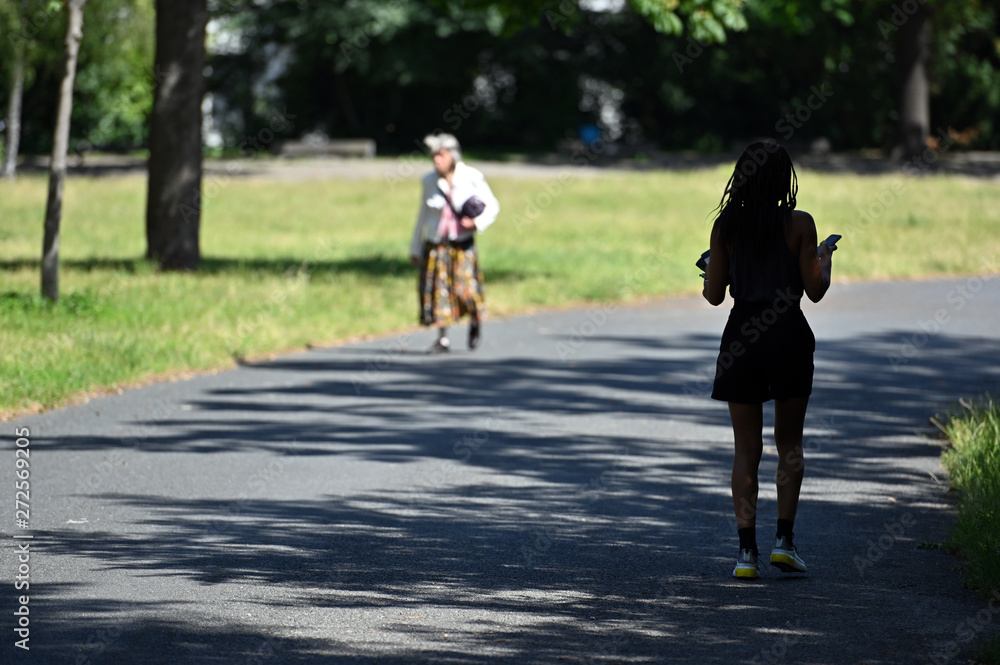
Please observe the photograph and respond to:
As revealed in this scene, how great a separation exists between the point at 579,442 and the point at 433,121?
40.3 metres

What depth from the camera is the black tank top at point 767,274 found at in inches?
218

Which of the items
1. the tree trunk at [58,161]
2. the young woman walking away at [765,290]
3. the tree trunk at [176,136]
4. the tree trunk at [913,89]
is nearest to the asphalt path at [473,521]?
the young woman walking away at [765,290]

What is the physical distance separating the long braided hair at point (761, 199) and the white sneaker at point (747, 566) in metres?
1.29

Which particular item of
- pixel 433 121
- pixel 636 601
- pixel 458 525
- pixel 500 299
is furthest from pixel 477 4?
pixel 433 121

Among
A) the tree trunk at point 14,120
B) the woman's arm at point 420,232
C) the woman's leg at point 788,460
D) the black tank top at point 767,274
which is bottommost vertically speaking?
the woman's leg at point 788,460

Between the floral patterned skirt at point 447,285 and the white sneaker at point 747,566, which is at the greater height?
the floral patterned skirt at point 447,285

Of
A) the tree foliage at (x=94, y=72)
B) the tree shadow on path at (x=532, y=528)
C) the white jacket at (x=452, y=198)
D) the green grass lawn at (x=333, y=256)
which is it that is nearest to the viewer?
the tree shadow on path at (x=532, y=528)

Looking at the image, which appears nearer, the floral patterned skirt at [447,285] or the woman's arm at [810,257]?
the woman's arm at [810,257]

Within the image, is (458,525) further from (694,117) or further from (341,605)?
(694,117)

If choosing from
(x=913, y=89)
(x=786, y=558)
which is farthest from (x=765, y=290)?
(x=913, y=89)

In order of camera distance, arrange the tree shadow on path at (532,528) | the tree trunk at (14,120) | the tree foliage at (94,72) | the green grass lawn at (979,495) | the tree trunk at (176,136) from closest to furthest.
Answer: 1. the tree shadow on path at (532,528)
2. the green grass lawn at (979,495)
3. the tree trunk at (176,136)
4. the tree trunk at (14,120)
5. the tree foliage at (94,72)

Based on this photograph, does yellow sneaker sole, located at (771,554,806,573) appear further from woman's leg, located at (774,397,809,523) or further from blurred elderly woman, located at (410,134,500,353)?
blurred elderly woman, located at (410,134,500,353)

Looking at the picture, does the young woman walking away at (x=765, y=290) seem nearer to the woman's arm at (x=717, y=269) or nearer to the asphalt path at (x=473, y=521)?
the woman's arm at (x=717, y=269)

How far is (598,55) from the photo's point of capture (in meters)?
47.5
